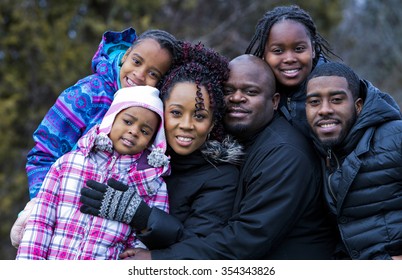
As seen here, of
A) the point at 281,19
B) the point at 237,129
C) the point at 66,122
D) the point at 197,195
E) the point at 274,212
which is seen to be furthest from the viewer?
the point at 281,19

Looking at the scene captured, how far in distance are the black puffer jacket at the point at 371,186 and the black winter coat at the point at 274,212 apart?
0.17 m

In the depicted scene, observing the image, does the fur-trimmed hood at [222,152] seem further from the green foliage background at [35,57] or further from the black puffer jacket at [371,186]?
the green foliage background at [35,57]

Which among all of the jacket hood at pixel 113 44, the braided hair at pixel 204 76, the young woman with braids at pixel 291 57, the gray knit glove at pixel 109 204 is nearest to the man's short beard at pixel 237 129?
the braided hair at pixel 204 76

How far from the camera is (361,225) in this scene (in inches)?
130

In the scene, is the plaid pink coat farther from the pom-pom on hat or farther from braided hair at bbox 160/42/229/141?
braided hair at bbox 160/42/229/141

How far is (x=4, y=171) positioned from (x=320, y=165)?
20.6 feet

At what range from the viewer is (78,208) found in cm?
339

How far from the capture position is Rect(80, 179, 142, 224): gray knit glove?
10.9ft

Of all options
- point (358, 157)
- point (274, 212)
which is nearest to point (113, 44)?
point (274, 212)

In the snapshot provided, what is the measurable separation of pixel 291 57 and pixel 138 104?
1.10m

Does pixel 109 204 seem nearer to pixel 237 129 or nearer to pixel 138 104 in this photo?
pixel 138 104

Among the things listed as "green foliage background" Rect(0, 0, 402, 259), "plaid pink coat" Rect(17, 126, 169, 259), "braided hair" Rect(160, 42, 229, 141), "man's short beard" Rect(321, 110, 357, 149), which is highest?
"green foliage background" Rect(0, 0, 402, 259)

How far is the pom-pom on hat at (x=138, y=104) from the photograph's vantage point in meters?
3.48

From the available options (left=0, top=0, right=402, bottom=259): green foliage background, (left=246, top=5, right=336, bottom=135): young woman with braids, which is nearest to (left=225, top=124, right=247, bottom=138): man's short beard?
(left=246, top=5, right=336, bottom=135): young woman with braids
